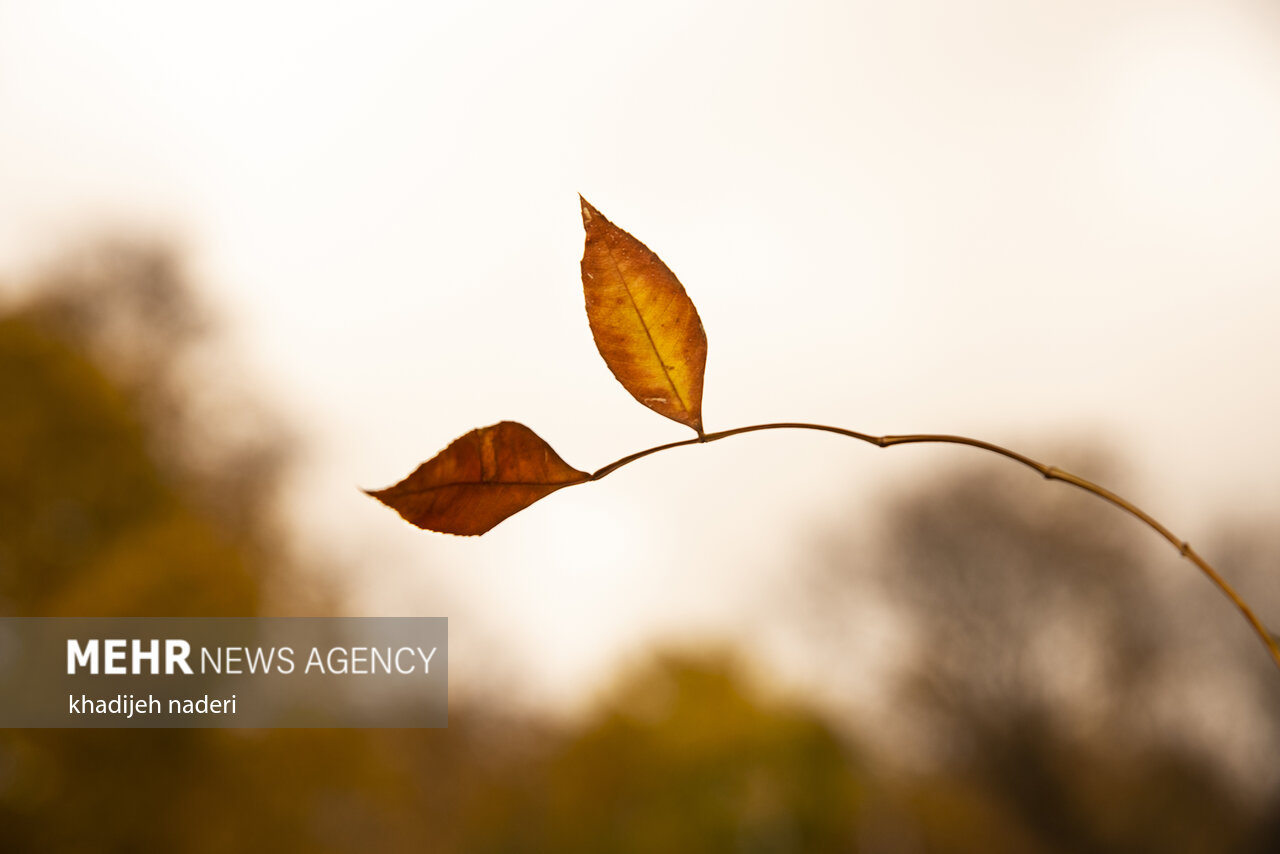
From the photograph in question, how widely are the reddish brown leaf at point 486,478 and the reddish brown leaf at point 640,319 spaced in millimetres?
20

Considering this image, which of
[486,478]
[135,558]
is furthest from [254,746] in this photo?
[486,478]

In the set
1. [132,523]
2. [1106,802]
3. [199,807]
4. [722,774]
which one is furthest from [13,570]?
[1106,802]

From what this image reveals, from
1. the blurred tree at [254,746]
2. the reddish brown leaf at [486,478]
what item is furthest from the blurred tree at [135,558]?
the reddish brown leaf at [486,478]

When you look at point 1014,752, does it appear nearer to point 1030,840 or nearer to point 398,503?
point 1030,840

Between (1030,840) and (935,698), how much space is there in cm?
21

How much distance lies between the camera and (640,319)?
0.45 ft

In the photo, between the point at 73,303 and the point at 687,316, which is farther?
the point at 73,303

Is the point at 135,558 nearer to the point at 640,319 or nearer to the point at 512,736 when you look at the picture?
the point at 512,736

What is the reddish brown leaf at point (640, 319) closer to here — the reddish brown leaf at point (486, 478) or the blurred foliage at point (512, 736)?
the reddish brown leaf at point (486, 478)

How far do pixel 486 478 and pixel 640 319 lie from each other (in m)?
0.04

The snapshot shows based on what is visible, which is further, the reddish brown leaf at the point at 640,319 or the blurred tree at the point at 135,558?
the blurred tree at the point at 135,558

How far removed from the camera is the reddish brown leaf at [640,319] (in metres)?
0.14

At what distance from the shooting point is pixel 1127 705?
40.3 inches

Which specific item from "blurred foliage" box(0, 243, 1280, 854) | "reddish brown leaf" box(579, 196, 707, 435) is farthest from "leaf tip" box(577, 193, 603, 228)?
"blurred foliage" box(0, 243, 1280, 854)
